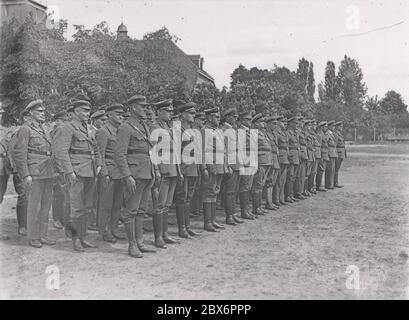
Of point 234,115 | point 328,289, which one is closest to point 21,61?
point 234,115

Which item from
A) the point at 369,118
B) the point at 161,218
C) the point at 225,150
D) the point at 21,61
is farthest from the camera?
the point at 369,118

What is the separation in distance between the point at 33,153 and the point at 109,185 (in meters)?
1.18

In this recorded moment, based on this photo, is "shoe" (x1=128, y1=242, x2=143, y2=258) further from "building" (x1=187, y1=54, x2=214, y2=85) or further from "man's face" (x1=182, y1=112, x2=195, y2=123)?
"building" (x1=187, y1=54, x2=214, y2=85)

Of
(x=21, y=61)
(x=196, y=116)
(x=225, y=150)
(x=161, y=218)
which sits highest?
(x=21, y=61)

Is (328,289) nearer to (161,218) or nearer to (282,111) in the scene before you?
(161,218)

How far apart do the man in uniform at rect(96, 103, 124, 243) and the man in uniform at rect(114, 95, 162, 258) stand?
918 mm

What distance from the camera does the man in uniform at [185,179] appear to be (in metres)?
6.92

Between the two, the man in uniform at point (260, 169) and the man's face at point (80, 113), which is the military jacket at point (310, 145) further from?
the man's face at point (80, 113)

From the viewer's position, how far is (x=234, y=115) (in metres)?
8.35

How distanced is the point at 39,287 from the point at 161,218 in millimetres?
2112

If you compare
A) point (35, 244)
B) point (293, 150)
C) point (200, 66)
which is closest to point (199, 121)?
point (35, 244)

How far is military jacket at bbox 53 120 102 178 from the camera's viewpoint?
19.8 feet

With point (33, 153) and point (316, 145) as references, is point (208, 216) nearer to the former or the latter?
point (33, 153)
